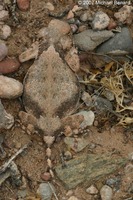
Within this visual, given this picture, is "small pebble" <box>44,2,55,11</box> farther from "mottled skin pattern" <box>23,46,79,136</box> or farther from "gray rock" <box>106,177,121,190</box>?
"gray rock" <box>106,177,121,190</box>

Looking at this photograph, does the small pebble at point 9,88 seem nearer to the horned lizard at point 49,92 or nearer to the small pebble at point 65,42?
the horned lizard at point 49,92

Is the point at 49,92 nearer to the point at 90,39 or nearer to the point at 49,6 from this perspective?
the point at 90,39

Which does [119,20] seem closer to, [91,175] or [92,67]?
[92,67]

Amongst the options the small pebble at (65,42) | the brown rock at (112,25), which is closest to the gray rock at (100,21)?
the brown rock at (112,25)

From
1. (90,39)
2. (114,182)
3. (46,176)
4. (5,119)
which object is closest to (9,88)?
(5,119)

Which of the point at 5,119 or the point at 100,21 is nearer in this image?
the point at 5,119

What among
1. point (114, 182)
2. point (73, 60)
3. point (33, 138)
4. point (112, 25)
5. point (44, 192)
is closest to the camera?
point (44, 192)

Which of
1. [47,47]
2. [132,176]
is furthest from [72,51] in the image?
[132,176]
